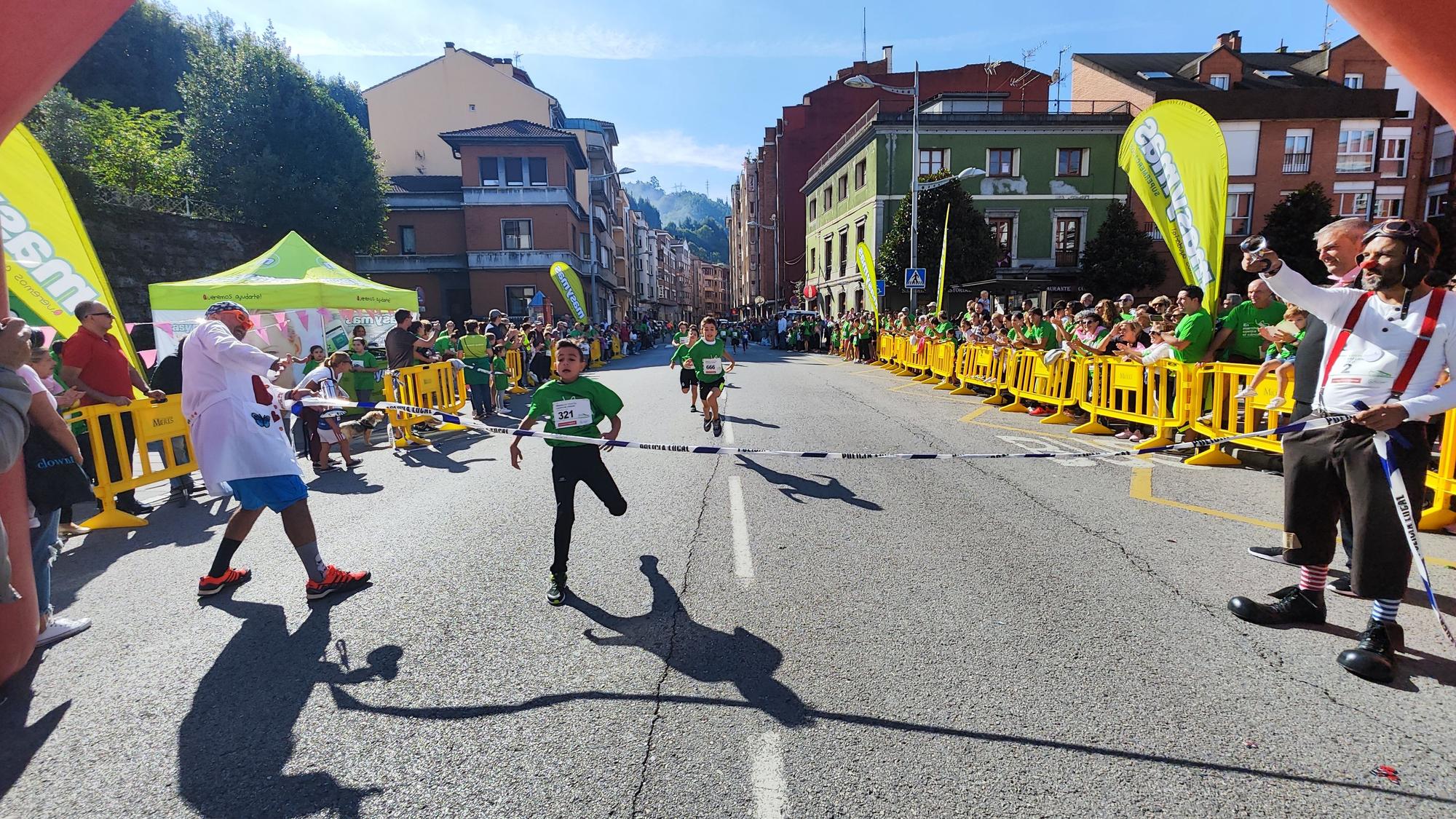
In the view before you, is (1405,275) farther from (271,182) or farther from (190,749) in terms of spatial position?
(271,182)

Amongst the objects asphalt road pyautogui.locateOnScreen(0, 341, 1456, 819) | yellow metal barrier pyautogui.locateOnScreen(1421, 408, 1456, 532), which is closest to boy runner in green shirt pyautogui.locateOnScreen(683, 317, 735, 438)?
asphalt road pyautogui.locateOnScreen(0, 341, 1456, 819)

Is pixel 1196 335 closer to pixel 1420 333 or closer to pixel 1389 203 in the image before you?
pixel 1420 333

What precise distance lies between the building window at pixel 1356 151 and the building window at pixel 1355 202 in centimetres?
109

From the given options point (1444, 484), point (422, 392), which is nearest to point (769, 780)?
point (1444, 484)

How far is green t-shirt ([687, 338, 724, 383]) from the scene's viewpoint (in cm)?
957

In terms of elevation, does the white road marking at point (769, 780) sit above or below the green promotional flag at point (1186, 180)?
below

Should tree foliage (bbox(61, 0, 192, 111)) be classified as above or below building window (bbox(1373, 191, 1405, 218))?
above

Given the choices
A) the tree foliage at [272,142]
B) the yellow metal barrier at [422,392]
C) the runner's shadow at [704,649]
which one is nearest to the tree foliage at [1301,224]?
the yellow metal barrier at [422,392]

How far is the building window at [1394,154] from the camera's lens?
3484 cm

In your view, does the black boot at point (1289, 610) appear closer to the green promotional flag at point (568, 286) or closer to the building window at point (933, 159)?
the green promotional flag at point (568, 286)

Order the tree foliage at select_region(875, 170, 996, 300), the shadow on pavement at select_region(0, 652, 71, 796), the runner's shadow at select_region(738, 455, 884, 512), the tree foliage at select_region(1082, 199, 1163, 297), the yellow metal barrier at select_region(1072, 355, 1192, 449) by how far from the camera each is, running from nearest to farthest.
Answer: the shadow on pavement at select_region(0, 652, 71, 796), the runner's shadow at select_region(738, 455, 884, 512), the yellow metal barrier at select_region(1072, 355, 1192, 449), the tree foliage at select_region(875, 170, 996, 300), the tree foliage at select_region(1082, 199, 1163, 297)

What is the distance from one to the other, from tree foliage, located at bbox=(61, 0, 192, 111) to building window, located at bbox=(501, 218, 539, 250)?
1652 cm

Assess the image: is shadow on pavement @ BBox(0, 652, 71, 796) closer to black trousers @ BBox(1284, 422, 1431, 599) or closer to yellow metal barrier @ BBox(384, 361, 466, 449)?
black trousers @ BBox(1284, 422, 1431, 599)

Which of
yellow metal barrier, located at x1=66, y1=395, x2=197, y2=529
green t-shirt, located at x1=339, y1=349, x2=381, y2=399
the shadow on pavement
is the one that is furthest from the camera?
green t-shirt, located at x1=339, y1=349, x2=381, y2=399
